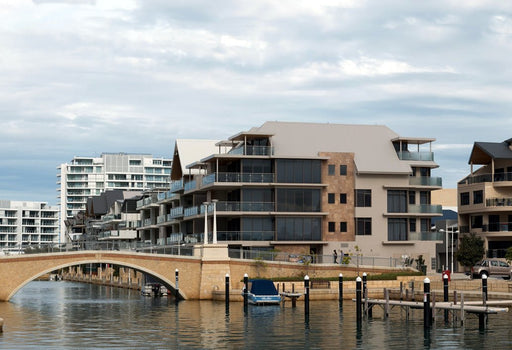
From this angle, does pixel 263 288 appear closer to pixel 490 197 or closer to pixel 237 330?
pixel 237 330

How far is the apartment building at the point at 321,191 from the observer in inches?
3622

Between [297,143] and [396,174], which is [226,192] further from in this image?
[396,174]

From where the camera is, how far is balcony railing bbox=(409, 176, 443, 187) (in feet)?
317

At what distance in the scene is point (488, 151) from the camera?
10244cm

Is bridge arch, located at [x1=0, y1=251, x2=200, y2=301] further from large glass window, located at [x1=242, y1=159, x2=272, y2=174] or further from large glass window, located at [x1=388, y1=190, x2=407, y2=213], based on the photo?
large glass window, located at [x1=388, y1=190, x2=407, y2=213]

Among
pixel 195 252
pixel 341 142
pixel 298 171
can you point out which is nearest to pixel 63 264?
pixel 195 252

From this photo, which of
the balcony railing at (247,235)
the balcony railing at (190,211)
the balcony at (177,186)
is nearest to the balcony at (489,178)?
the balcony railing at (247,235)

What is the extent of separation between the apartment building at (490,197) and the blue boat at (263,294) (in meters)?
38.4

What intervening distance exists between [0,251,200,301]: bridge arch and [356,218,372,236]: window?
74.2 ft

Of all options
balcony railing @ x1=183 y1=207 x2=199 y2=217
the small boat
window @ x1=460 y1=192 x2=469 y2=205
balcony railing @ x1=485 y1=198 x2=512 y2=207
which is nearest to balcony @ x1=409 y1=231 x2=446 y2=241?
balcony railing @ x1=485 y1=198 x2=512 y2=207

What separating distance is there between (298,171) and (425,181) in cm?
1412

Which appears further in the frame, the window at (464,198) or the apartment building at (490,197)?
the window at (464,198)

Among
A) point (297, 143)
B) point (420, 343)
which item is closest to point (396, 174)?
point (297, 143)

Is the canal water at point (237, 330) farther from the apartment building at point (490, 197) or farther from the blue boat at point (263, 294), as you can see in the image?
the apartment building at point (490, 197)
